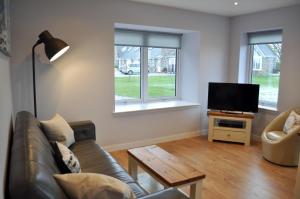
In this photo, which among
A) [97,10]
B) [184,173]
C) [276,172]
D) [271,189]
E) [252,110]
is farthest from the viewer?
[252,110]

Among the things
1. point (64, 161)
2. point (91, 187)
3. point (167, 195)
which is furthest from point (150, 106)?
point (91, 187)

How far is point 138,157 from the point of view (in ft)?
8.27

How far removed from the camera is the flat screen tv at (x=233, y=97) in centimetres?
427

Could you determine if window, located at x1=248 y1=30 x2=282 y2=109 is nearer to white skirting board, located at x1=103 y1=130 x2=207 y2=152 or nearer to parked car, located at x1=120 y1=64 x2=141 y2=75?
white skirting board, located at x1=103 y1=130 x2=207 y2=152

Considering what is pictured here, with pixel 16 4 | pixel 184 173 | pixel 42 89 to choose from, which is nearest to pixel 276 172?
pixel 184 173

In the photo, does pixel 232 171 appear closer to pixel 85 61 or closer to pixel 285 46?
pixel 285 46

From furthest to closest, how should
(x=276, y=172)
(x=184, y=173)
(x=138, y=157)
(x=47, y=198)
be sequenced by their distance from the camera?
1. (x=276, y=172)
2. (x=138, y=157)
3. (x=184, y=173)
4. (x=47, y=198)

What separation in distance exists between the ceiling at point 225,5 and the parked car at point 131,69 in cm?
116

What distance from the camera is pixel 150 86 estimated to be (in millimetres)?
4758

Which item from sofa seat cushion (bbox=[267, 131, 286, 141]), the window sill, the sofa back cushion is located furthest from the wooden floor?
the sofa back cushion

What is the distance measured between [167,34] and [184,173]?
3.10 meters

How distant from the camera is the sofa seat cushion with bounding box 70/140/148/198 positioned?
2.03 metres

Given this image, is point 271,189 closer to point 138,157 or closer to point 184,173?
point 184,173

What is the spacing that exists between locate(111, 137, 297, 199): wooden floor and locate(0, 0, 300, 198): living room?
1 centimetres
